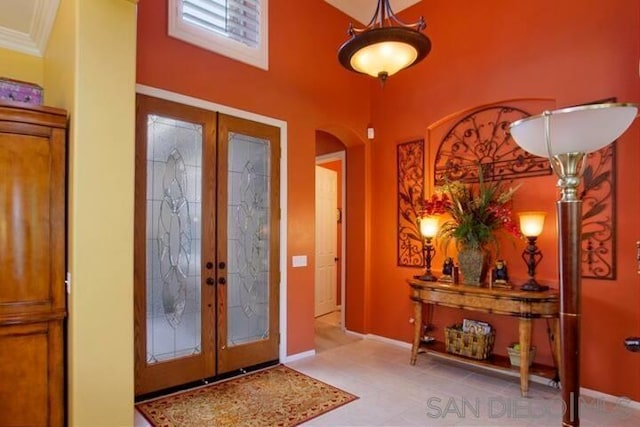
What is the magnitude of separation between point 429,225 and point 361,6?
3093 mm

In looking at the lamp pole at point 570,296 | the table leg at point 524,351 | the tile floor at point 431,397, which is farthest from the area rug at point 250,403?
the lamp pole at point 570,296

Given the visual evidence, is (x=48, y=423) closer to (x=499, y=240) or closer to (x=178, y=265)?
(x=178, y=265)

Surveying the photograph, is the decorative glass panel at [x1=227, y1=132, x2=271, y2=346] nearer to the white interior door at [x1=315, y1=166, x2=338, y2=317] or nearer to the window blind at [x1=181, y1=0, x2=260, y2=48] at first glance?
the window blind at [x1=181, y1=0, x2=260, y2=48]

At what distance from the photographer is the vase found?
149 inches

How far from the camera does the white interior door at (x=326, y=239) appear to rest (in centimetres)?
649

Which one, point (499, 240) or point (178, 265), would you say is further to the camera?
point (499, 240)

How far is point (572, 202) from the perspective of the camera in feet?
4.42

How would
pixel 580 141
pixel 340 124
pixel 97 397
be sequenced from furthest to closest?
pixel 340 124
pixel 97 397
pixel 580 141

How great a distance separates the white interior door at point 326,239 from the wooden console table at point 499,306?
2.61 metres

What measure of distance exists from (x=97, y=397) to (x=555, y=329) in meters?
3.64

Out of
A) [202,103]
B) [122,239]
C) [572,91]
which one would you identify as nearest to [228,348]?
[122,239]

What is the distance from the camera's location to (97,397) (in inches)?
89.9

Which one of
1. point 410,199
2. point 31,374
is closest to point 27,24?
point 31,374

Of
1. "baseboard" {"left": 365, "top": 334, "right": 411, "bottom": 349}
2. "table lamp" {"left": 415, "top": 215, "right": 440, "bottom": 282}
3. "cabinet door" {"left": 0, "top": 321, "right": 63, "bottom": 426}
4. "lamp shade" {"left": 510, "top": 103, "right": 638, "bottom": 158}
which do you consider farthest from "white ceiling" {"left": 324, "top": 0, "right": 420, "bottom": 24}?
"cabinet door" {"left": 0, "top": 321, "right": 63, "bottom": 426}
